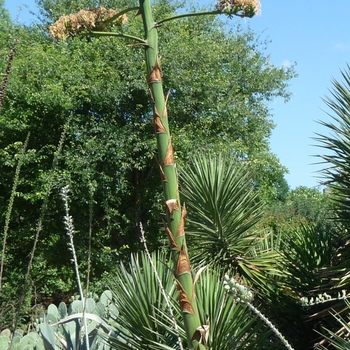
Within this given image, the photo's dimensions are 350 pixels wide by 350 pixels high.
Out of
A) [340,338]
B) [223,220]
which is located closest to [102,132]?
[223,220]

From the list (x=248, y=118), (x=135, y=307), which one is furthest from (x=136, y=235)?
(x=135, y=307)

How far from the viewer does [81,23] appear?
2.84m

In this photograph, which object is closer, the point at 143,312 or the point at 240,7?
the point at 240,7

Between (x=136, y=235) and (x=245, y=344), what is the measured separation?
11.8m

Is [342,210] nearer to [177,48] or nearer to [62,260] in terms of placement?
[177,48]

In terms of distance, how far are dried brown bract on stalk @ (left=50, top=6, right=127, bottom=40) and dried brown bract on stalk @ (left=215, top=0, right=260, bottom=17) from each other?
482 millimetres

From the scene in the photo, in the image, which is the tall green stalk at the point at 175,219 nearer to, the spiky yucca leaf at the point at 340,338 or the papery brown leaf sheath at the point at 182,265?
the papery brown leaf sheath at the point at 182,265

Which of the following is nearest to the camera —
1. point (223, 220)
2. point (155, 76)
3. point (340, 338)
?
point (340, 338)

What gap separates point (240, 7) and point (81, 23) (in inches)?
28.0

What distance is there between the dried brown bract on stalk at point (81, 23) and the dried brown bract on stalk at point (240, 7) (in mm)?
482

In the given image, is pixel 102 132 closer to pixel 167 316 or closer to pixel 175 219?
pixel 167 316

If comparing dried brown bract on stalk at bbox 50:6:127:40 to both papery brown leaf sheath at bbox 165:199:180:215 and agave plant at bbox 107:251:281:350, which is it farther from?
agave plant at bbox 107:251:281:350

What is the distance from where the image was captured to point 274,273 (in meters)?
5.81

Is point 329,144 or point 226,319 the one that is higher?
point 329,144
